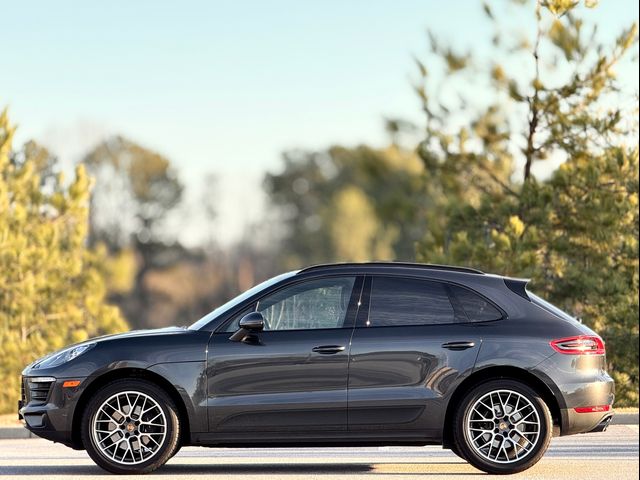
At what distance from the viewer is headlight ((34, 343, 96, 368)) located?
9.95 metres

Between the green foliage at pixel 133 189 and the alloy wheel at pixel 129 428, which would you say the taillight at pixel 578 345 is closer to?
the alloy wheel at pixel 129 428

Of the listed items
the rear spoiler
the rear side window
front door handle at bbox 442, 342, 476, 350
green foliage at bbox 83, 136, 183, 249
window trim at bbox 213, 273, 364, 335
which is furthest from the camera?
green foliage at bbox 83, 136, 183, 249

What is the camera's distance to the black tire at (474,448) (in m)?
9.72

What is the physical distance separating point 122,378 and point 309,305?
1573mm

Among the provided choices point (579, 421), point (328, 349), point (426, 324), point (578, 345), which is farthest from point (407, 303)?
point (579, 421)

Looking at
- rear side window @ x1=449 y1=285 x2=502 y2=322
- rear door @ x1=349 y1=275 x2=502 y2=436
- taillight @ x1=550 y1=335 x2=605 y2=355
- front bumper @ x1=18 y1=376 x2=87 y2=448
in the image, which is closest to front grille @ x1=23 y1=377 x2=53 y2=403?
front bumper @ x1=18 y1=376 x2=87 y2=448

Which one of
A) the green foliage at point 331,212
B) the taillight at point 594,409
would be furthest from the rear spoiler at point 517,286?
the green foliage at point 331,212

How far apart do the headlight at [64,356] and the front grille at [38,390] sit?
132mm

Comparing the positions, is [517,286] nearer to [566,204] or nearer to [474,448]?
[474,448]

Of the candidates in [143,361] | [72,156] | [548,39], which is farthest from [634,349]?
[72,156]

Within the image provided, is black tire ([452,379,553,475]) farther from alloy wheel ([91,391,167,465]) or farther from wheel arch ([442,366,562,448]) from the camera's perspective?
alloy wheel ([91,391,167,465])

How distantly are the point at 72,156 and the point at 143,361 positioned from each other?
6670 cm

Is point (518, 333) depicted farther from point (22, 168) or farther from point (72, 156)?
point (72, 156)

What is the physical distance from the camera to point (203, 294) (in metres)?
81.1
